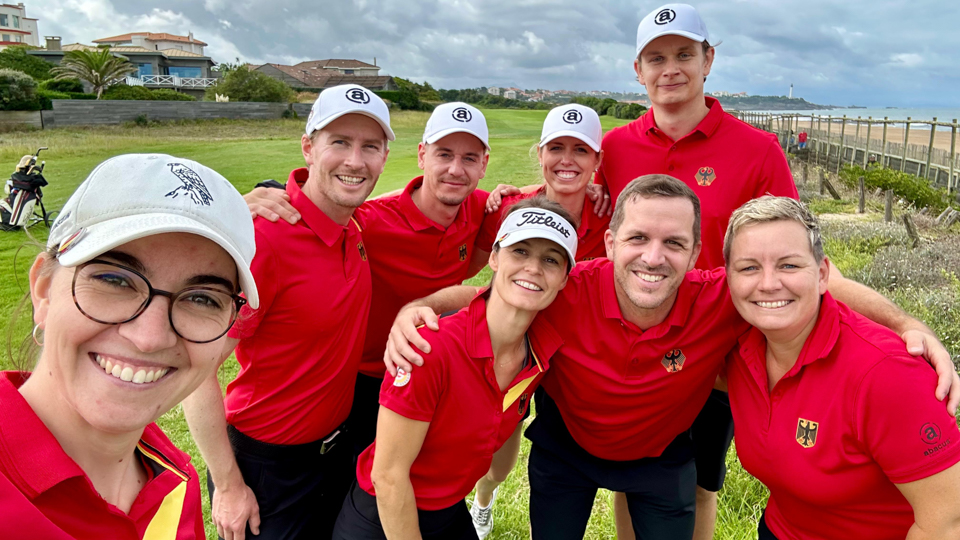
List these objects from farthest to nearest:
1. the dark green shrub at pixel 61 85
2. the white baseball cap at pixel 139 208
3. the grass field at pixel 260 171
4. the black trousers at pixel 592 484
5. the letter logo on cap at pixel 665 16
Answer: the dark green shrub at pixel 61 85, the grass field at pixel 260 171, the letter logo on cap at pixel 665 16, the black trousers at pixel 592 484, the white baseball cap at pixel 139 208

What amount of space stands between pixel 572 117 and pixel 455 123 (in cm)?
80

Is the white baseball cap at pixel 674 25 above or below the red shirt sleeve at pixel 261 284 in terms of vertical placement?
above

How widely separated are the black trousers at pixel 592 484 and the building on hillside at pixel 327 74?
67.7 meters

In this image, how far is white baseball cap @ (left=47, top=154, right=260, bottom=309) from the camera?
138 cm

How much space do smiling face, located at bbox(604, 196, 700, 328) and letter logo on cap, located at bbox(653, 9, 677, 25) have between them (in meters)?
1.62

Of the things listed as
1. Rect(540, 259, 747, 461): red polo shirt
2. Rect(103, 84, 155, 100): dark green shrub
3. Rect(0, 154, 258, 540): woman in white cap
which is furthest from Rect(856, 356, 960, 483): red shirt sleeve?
Rect(103, 84, 155, 100): dark green shrub

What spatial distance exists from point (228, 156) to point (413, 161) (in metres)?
9.65

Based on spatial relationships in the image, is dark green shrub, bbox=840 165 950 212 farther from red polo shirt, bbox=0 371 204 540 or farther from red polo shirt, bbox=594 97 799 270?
red polo shirt, bbox=0 371 204 540

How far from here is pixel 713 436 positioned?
3.76 metres

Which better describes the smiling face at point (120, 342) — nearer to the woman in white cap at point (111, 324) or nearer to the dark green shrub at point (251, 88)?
the woman in white cap at point (111, 324)

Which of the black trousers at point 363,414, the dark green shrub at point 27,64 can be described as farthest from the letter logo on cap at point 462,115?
the dark green shrub at point 27,64

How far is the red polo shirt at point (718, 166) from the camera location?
3828mm

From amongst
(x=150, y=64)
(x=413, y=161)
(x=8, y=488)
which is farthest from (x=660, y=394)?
(x=150, y=64)

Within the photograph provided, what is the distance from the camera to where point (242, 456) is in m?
3.26
